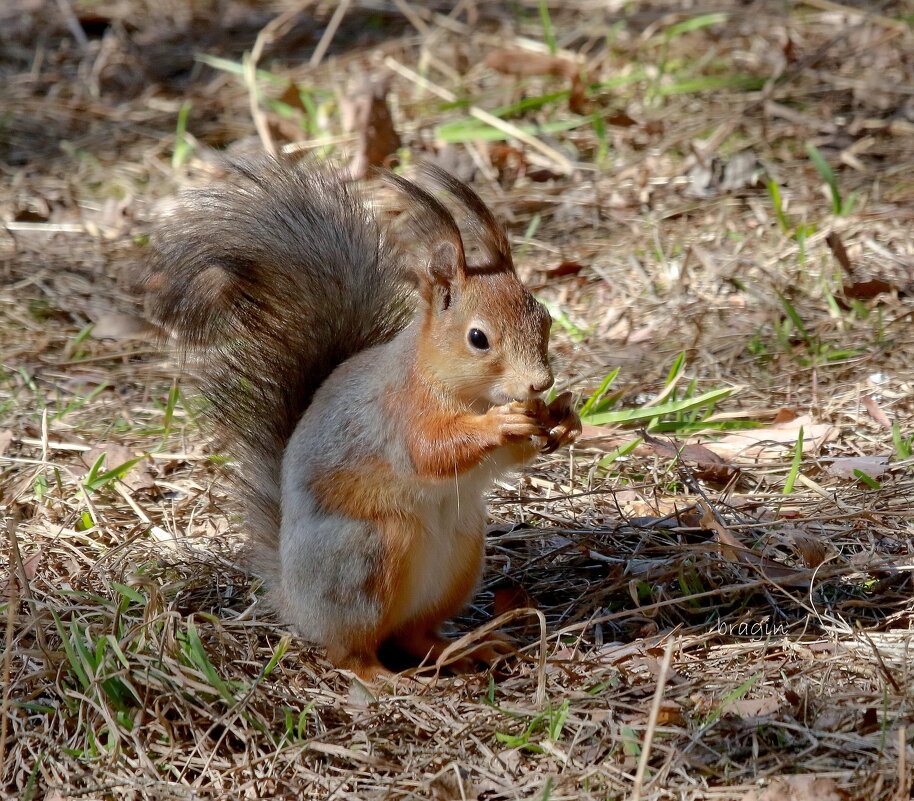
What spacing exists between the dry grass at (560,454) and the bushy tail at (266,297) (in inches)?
13.1

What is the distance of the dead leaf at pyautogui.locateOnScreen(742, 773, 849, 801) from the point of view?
66.7 inches

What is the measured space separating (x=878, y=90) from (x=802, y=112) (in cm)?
36

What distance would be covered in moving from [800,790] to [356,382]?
1.11 metres

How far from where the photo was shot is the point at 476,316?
209cm

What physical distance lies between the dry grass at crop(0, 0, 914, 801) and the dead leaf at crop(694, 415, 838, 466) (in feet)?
0.08

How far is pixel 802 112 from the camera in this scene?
4539 mm

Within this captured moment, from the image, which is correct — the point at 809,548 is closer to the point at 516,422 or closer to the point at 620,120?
the point at 516,422

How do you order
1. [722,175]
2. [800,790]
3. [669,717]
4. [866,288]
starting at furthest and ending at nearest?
[722,175] → [866,288] → [669,717] → [800,790]

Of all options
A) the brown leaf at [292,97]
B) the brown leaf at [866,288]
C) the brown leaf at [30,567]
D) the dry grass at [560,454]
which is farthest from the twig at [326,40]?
the brown leaf at [30,567]

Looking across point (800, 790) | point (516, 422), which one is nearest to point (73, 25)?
point (516, 422)

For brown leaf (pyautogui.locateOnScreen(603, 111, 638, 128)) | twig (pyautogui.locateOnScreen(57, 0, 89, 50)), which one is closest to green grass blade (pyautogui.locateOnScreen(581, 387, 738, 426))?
brown leaf (pyautogui.locateOnScreen(603, 111, 638, 128))

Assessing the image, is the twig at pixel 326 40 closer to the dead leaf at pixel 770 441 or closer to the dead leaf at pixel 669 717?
the dead leaf at pixel 770 441

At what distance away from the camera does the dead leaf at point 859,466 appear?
2.77m

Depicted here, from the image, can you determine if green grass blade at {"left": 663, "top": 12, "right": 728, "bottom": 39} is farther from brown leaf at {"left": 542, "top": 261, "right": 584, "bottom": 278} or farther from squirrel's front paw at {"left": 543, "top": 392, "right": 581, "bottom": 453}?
squirrel's front paw at {"left": 543, "top": 392, "right": 581, "bottom": 453}
